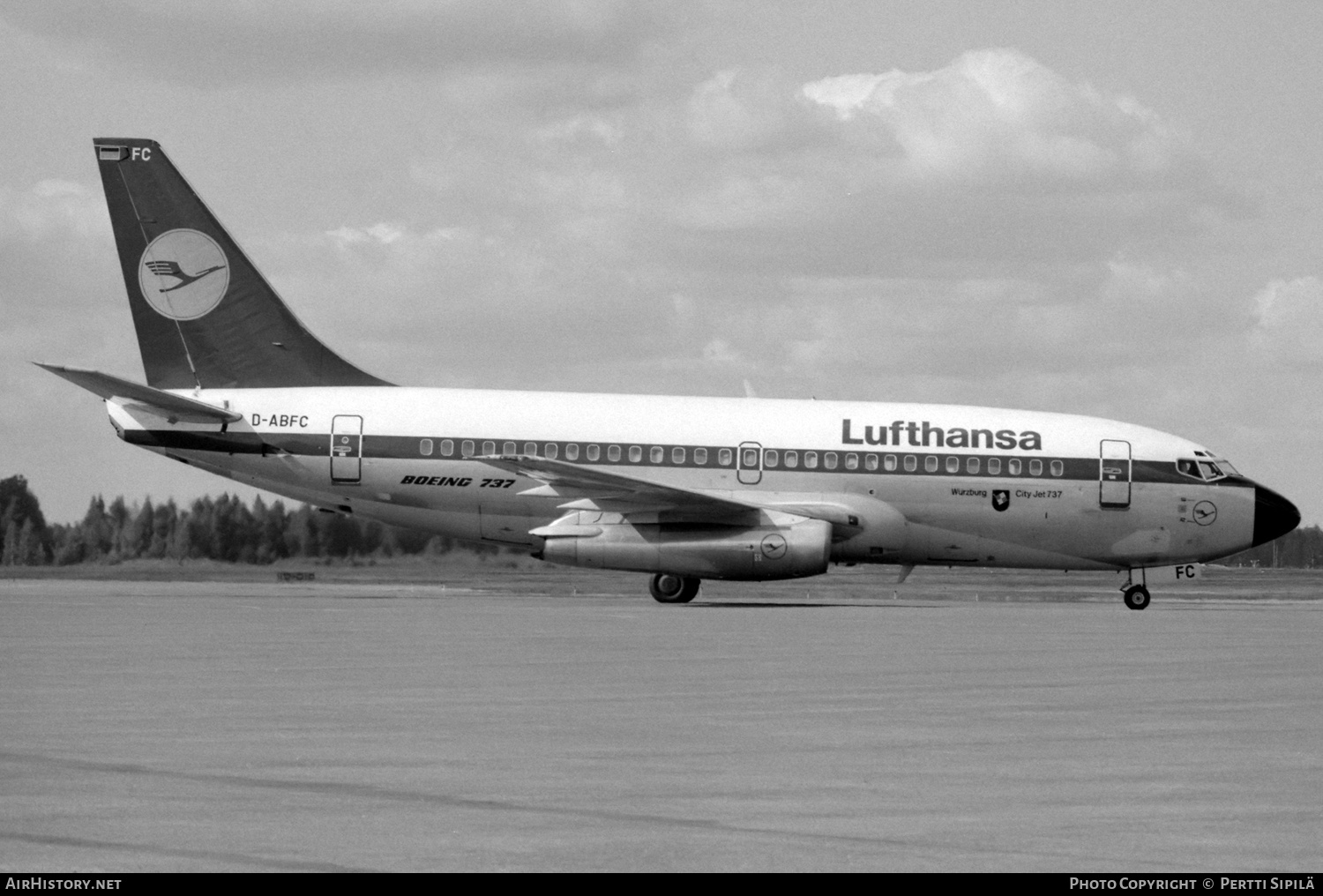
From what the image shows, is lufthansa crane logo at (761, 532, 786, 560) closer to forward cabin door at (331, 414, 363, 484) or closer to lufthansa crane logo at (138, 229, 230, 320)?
forward cabin door at (331, 414, 363, 484)

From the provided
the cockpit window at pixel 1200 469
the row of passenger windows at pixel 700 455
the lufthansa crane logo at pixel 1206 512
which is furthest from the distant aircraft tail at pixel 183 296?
the lufthansa crane logo at pixel 1206 512

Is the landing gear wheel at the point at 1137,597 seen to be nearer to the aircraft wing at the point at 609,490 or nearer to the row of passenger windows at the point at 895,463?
the row of passenger windows at the point at 895,463

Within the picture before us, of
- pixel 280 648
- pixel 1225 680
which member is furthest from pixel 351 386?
pixel 1225 680

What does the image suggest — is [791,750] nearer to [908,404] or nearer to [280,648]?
[280,648]

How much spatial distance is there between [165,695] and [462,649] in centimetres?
648

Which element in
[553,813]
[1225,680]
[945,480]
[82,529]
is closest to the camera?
[553,813]

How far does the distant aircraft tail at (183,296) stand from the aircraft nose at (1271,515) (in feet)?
59.8

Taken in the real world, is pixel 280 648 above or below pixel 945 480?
below

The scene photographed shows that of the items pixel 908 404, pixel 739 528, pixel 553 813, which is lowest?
pixel 553 813

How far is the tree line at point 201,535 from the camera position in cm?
4369

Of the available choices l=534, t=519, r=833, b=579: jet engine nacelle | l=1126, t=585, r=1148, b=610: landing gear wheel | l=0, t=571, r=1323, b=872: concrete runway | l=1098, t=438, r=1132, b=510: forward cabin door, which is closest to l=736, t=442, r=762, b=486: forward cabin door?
l=534, t=519, r=833, b=579: jet engine nacelle

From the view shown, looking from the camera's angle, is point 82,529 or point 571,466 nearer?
point 571,466

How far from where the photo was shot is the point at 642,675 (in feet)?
57.6

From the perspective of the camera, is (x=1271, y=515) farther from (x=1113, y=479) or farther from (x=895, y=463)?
(x=895, y=463)
